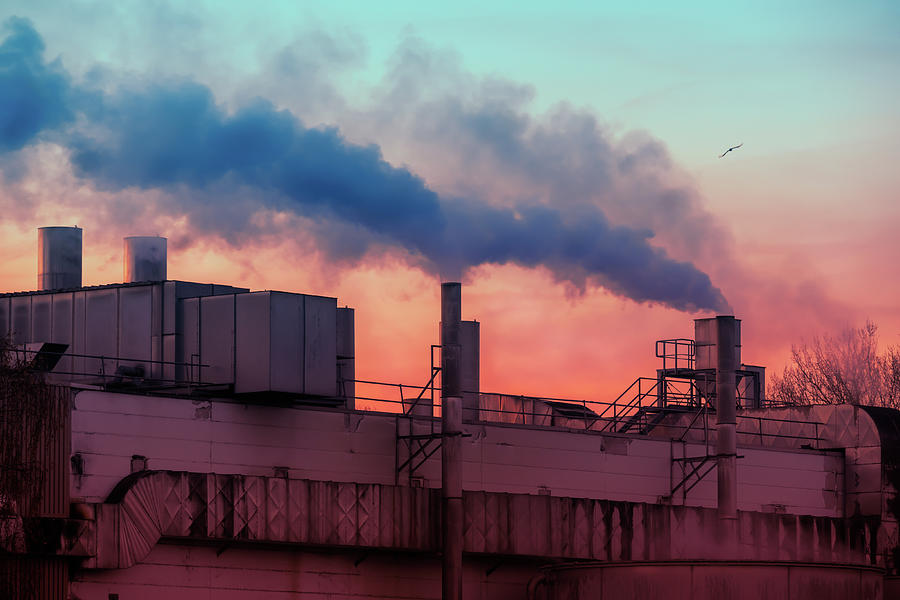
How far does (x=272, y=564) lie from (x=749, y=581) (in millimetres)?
10496

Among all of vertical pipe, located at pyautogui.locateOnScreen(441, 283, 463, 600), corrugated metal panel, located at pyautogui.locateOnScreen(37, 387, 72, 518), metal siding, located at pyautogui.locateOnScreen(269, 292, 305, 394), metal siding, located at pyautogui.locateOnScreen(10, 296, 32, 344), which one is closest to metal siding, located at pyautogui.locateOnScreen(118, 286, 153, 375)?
metal siding, located at pyautogui.locateOnScreen(10, 296, 32, 344)

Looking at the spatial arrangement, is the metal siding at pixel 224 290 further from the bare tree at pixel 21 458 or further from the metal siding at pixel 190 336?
the bare tree at pixel 21 458

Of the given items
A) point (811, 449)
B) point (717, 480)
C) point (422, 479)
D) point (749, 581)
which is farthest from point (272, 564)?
point (811, 449)

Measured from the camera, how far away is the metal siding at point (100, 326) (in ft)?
119

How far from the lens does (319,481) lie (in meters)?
33.8

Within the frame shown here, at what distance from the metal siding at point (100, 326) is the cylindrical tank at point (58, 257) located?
12.2 ft

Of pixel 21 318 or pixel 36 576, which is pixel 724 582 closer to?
pixel 36 576

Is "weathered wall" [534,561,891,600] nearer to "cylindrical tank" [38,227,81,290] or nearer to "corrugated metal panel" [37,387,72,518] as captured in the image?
"corrugated metal panel" [37,387,72,518]

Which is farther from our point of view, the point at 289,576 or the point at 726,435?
the point at 726,435

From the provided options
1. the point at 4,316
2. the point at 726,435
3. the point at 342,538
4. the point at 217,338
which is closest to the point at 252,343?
the point at 217,338

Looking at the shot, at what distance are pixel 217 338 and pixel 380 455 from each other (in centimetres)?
487

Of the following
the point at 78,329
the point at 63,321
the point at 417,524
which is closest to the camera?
the point at 417,524

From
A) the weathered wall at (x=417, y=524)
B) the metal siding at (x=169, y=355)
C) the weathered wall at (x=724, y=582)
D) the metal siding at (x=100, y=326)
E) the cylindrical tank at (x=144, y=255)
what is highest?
the cylindrical tank at (x=144, y=255)

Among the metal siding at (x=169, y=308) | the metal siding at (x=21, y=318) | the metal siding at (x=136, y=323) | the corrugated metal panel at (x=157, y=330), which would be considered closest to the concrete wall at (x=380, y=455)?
the corrugated metal panel at (x=157, y=330)
